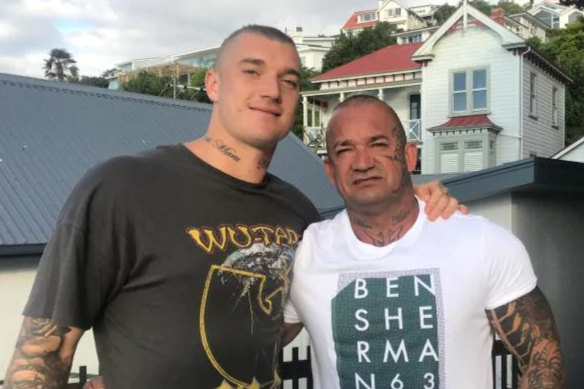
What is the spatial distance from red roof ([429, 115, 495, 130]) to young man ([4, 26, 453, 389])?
21010 millimetres

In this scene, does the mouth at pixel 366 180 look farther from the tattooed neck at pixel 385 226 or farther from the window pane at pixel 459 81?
the window pane at pixel 459 81

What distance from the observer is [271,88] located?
2260mm

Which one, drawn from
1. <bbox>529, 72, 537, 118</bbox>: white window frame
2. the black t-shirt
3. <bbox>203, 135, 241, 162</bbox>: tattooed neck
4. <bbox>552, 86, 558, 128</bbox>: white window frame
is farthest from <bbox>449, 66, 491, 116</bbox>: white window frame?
the black t-shirt

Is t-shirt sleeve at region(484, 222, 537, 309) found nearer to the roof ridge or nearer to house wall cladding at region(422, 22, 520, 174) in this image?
the roof ridge

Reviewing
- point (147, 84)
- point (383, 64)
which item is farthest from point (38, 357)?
point (147, 84)

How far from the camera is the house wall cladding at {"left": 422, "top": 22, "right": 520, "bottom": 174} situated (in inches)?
872

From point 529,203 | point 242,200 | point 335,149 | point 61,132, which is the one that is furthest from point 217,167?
point 61,132

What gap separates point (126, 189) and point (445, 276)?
46.4 inches

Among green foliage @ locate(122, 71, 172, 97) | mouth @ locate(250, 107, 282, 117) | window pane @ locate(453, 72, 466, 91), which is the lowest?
mouth @ locate(250, 107, 282, 117)

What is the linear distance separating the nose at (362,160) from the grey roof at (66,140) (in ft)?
18.3

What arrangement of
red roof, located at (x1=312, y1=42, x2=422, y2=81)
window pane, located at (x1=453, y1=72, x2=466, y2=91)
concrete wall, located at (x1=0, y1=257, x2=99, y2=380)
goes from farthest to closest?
1. red roof, located at (x1=312, y1=42, x2=422, y2=81)
2. window pane, located at (x1=453, y1=72, x2=466, y2=91)
3. concrete wall, located at (x1=0, y1=257, x2=99, y2=380)

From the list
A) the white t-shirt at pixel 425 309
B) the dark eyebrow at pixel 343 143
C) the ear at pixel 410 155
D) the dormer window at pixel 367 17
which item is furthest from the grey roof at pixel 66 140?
the dormer window at pixel 367 17

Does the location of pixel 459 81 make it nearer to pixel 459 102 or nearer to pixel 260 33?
pixel 459 102

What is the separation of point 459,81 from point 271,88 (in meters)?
22.1
